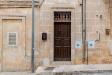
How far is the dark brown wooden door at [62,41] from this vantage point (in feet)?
47.4

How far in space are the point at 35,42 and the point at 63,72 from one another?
977 cm

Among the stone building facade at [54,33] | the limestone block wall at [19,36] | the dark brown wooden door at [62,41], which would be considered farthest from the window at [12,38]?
the dark brown wooden door at [62,41]

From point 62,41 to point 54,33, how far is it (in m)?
0.52

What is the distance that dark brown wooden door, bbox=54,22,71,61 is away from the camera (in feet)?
47.4

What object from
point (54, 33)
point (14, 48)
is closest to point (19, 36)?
point (14, 48)

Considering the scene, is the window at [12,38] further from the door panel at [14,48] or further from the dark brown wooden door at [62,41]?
the dark brown wooden door at [62,41]

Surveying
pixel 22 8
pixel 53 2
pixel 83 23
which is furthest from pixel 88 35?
pixel 22 8

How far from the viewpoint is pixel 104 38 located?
565 inches

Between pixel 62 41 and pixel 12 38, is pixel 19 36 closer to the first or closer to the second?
pixel 12 38

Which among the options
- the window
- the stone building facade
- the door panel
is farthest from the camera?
the window

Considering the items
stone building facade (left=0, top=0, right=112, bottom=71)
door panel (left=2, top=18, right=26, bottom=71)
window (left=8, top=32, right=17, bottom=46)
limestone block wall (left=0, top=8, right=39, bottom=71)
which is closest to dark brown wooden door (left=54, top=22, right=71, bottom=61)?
stone building facade (left=0, top=0, right=112, bottom=71)

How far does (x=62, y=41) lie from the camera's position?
14469 mm

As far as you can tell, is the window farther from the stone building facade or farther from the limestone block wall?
the limestone block wall

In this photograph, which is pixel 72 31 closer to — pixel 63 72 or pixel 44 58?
pixel 44 58
